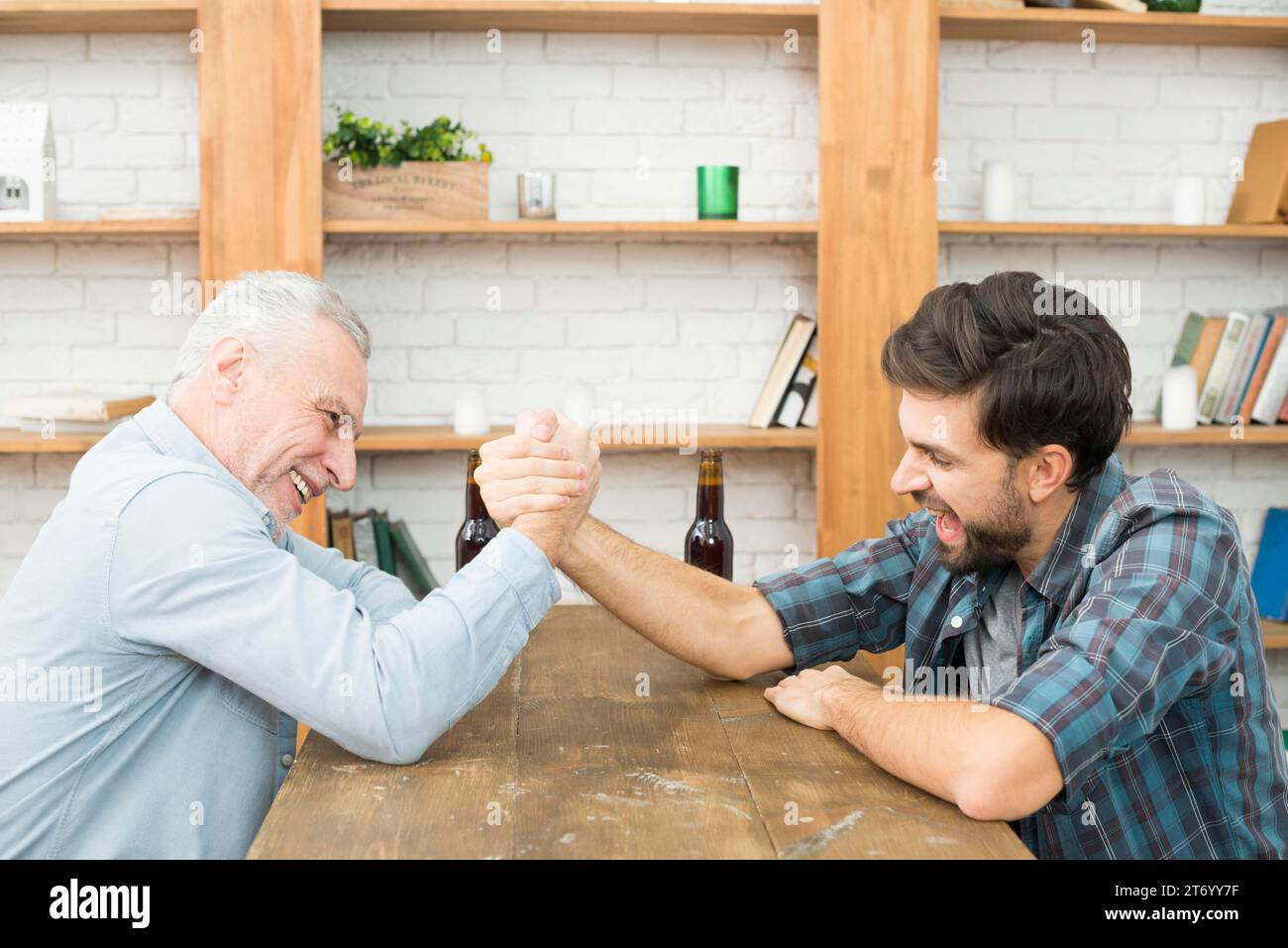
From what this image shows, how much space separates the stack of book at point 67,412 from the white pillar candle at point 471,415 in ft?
2.57

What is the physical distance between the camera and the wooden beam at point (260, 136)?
2822 millimetres

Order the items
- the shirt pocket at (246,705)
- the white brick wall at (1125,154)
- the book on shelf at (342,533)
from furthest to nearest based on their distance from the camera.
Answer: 1. the white brick wall at (1125,154)
2. the book on shelf at (342,533)
3. the shirt pocket at (246,705)

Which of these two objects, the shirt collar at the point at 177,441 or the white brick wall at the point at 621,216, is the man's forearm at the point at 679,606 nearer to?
the shirt collar at the point at 177,441

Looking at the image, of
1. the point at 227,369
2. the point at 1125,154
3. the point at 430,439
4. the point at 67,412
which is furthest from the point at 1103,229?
the point at 67,412

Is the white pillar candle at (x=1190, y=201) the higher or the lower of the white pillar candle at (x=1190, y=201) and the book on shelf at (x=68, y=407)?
the higher

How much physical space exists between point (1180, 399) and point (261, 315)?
242 centimetres

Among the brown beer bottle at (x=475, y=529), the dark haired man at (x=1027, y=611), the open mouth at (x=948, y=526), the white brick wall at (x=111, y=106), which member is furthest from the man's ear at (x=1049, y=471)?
the white brick wall at (x=111, y=106)

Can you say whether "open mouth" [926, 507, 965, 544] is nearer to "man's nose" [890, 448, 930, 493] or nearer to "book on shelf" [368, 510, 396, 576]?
"man's nose" [890, 448, 930, 493]

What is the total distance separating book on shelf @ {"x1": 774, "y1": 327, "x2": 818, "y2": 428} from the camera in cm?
310

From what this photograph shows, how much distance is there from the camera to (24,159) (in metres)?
2.92

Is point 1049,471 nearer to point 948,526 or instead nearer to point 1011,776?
point 948,526

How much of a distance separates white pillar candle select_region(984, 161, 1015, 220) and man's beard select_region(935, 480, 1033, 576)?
5.50 feet
